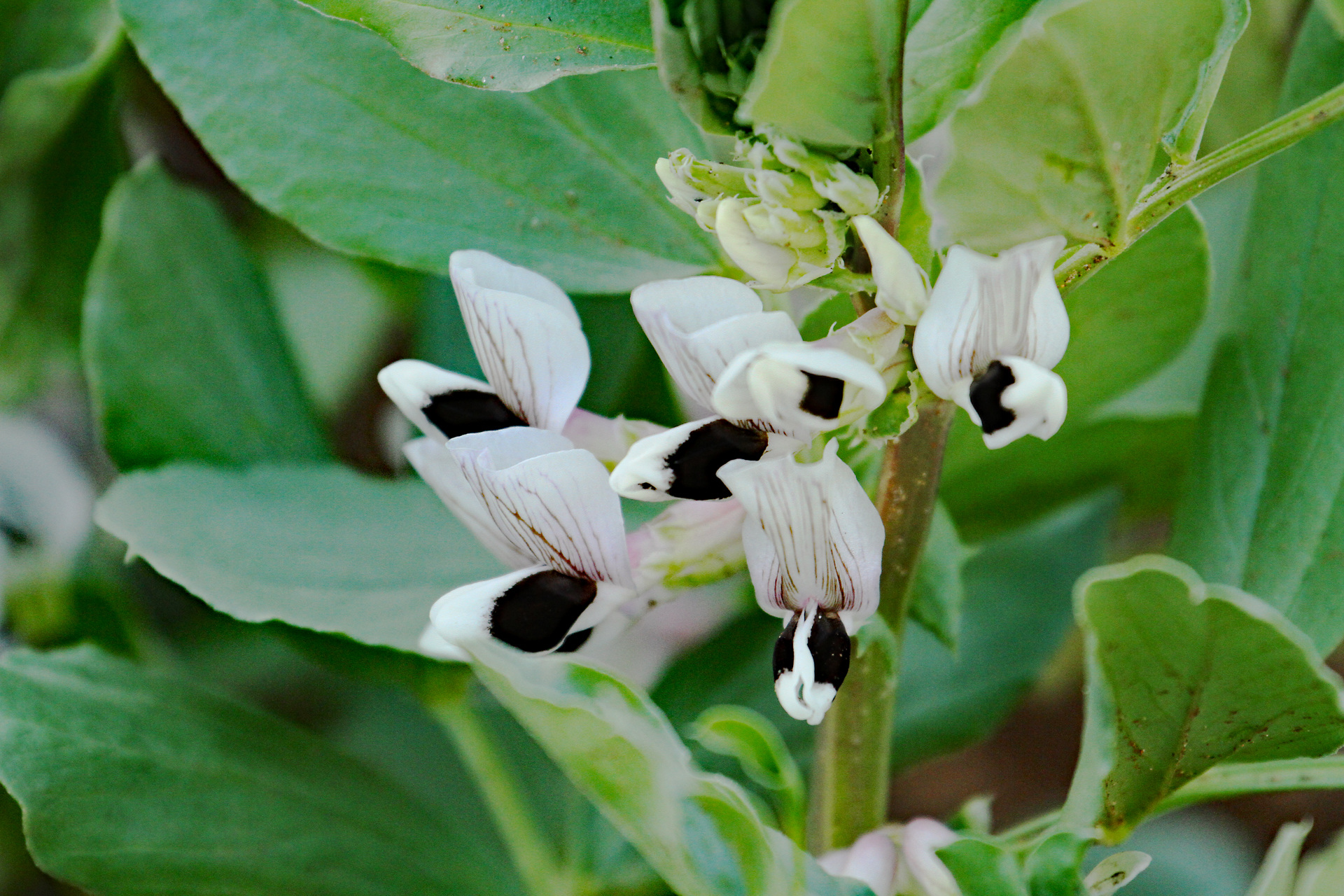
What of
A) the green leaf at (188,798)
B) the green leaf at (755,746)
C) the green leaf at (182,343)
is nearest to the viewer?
the green leaf at (755,746)

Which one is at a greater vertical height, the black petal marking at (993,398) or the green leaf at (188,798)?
the black petal marking at (993,398)

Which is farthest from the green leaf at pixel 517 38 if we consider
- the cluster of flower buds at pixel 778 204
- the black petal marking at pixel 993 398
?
the black petal marking at pixel 993 398

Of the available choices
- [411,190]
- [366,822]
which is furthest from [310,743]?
[411,190]

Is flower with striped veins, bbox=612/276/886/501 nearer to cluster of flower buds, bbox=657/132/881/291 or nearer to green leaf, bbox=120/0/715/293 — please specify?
cluster of flower buds, bbox=657/132/881/291

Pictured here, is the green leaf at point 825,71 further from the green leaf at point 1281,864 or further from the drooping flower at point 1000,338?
the green leaf at point 1281,864

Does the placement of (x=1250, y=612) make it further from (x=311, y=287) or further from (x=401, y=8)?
(x=311, y=287)

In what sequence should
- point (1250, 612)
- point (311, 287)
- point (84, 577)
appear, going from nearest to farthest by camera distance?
point (1250, 612)
point (84, 577)
point (311, 287)
